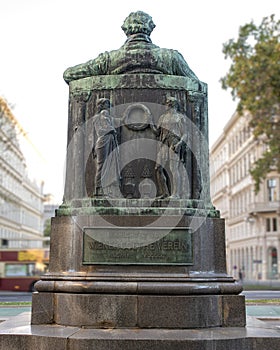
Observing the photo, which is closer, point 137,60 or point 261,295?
point 137,60

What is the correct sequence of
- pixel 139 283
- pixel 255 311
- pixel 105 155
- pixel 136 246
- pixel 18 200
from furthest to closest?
pixel 18 200 < pixel 255 311 < pixel 105 155 < pixel 136 246 < pixel 139 283

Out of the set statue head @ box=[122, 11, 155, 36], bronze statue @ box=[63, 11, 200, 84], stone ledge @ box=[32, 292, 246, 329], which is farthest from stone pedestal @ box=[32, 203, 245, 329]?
statue head @ box=[122, 11, 155, 36]

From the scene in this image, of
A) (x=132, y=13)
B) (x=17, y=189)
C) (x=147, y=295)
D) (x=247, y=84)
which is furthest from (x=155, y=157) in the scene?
(x=17, y=189)

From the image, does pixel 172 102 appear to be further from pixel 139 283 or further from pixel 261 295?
pixel 261 295

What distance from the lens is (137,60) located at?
8273 mm

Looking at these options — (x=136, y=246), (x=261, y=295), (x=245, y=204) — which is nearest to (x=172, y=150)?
(x=136, y=246)

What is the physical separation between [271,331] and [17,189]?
79122mm

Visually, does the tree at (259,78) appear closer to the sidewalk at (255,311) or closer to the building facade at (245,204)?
the building facade at (245,204)

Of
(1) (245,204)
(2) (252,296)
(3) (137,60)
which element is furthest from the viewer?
(1) (245,204)

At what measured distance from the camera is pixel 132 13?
8.88m

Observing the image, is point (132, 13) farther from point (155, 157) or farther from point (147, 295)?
point (147, 295)

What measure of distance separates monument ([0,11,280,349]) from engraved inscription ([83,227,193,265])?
1cm

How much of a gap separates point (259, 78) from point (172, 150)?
22169 mm

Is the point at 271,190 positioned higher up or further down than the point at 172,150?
higher up
